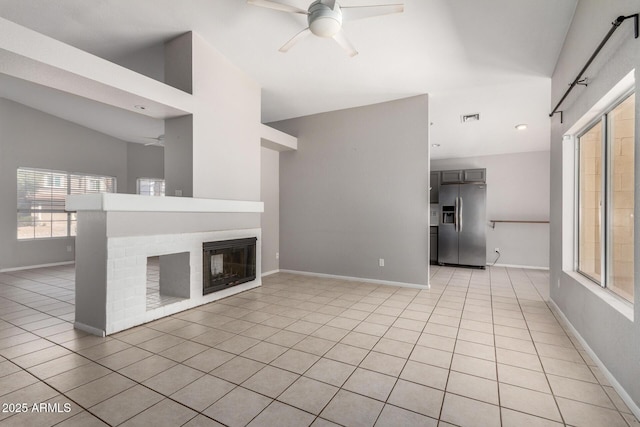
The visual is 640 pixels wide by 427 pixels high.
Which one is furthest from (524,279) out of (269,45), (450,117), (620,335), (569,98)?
(269,45)

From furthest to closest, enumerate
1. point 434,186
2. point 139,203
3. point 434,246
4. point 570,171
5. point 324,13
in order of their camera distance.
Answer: point 434,186
point 434,246
point 570,171
point 139,203
point 324,13

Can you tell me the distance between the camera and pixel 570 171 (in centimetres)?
335

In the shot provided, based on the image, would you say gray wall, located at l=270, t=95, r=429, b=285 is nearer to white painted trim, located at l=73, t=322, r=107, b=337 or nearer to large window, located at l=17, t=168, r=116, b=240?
white painted trim, located at l=73, t=322, r=107, b=337

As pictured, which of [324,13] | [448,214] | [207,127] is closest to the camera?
[324,13]

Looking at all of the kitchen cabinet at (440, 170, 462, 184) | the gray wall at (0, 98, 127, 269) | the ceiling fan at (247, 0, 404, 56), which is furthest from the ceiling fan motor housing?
the gray wall at (0, 98, 127, 269)

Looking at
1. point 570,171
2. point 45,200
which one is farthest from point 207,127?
point 45,200

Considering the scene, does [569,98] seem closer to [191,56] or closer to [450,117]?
[450,117]

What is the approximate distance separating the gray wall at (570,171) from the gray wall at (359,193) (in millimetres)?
1665

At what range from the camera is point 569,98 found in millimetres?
3121

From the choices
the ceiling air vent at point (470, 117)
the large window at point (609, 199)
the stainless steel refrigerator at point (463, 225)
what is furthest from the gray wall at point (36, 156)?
the large window at point (609, 199)

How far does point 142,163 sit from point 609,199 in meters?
9.34

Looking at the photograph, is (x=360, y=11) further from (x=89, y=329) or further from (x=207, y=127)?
(x=89, y=329)

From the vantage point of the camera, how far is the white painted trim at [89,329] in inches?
112

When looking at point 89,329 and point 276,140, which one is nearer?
point 89,329
